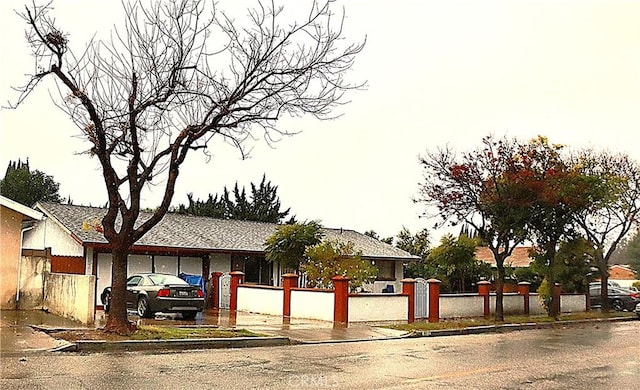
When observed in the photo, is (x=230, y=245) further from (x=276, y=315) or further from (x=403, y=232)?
(x=403, y=232)

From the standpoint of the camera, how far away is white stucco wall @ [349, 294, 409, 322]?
24359 millimetres

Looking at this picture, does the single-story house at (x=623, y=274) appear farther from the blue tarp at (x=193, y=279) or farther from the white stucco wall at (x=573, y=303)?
the blue tarp at (x=193, y=279)

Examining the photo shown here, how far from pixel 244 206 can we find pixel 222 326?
3948 centimetres

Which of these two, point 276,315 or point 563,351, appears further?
point 276,315

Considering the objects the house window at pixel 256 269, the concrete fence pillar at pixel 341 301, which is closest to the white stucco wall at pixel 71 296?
the concrete fence pillar at pixel 341 301

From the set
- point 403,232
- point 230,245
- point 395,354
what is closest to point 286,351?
point 395,354

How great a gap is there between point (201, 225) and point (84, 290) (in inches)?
592

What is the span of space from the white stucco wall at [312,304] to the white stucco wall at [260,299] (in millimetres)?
796

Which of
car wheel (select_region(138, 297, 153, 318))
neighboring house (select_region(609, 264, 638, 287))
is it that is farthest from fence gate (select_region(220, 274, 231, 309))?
neighboring house (select_region(609, 264, 638, 287))

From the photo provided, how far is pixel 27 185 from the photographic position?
5294 cm

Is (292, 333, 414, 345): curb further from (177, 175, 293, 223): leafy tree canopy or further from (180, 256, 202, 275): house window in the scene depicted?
(177, 175, 293, 223): leafy tree canopy

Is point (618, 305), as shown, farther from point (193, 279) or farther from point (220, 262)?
point (193, 279)

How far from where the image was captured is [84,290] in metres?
19.6

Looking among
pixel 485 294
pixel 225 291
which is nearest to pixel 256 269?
pixel 225 291
